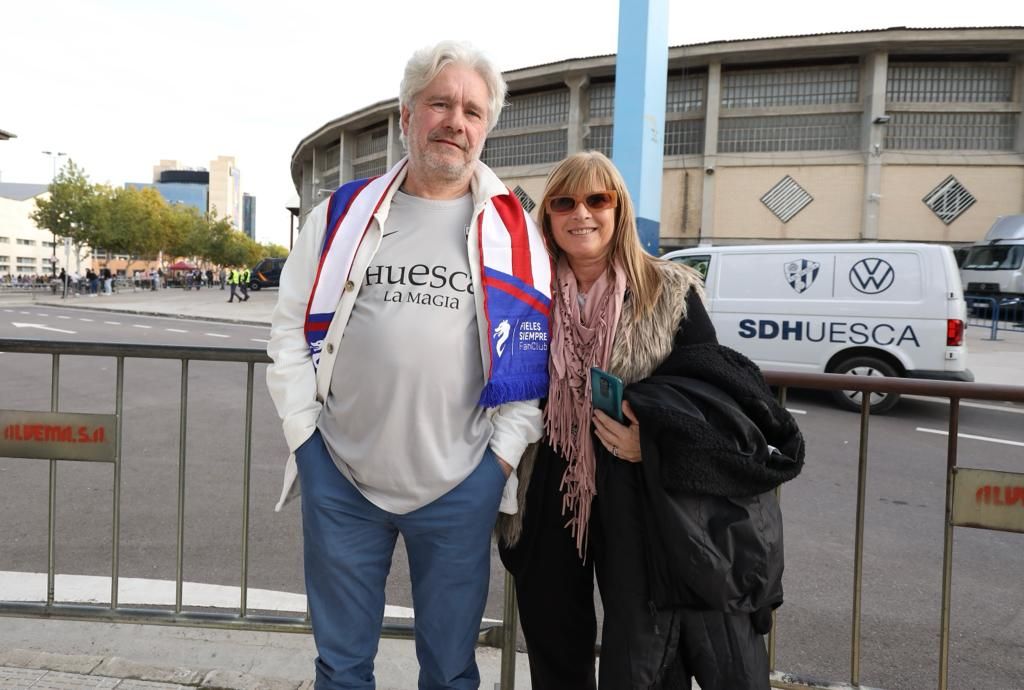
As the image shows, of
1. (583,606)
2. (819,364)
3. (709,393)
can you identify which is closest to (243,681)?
(583,606)

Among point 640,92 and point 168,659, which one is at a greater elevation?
point 640,92

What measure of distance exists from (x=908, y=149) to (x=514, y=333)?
103 ft

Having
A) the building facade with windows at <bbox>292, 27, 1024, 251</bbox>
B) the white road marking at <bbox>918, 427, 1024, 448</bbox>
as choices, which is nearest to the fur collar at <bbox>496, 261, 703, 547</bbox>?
the white road marking at <bbox>918, 427, 1024, 448</bbox>

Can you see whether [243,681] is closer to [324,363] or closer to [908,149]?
[324,363]

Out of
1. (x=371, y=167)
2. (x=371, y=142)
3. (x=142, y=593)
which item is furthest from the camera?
(x=371, y=142)

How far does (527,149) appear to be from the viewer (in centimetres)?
3394

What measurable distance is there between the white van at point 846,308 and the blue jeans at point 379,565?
22.5 feet

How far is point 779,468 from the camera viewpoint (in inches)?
67.6

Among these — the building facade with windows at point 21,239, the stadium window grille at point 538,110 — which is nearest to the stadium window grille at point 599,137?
the stadium window grille at point 538,110

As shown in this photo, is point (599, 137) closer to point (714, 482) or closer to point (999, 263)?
point (999, 263)

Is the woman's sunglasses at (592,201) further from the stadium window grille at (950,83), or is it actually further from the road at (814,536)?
the stadium window grille at (950,83)

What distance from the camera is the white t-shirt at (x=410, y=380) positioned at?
1.89 metres

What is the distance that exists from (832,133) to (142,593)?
31121 mm

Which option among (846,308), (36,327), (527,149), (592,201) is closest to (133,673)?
(592,201)
